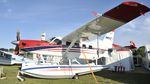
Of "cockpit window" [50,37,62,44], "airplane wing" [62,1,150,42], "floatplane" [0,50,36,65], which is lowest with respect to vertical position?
"floatplane" [0,50,36,65]

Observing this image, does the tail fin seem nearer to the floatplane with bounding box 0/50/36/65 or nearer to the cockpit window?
the cockpit window

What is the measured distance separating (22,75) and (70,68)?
112 inches

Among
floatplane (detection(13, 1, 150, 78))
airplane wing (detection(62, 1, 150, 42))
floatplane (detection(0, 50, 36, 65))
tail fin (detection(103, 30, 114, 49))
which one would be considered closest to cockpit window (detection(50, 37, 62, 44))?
floatplane (detection(13, 1, 150, 78))

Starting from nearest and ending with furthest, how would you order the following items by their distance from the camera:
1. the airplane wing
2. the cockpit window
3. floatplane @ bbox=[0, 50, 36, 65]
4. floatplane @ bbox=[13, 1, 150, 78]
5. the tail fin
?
1. the airplane wing
2. floatplane @ bbox=[13, 1, 150, 78]
3. the cockpit window
4. the tail fin
5. floatplane @ bbox=[0, 50, 36, 65]

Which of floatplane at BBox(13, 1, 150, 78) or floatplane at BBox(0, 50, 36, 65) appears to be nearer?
floatplane at BBox(13, 1, 150, 78)

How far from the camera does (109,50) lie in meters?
19.8

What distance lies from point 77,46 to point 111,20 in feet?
14.0

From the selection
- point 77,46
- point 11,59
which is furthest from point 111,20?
point 11,59

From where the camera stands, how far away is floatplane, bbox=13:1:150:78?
12.2 meters

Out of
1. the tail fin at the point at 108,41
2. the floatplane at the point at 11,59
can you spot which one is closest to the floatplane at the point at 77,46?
the tail fin at the point at 108,41

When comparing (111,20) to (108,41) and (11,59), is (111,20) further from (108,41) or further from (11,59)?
(11,59)

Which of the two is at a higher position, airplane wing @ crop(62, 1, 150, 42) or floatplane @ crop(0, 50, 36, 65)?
airplane wing @ crop(62, 1, 150, 42)

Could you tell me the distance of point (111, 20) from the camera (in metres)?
13.1

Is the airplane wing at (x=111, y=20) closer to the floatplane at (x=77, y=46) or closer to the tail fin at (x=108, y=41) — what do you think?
the floatplane at (x=77, y=46)
